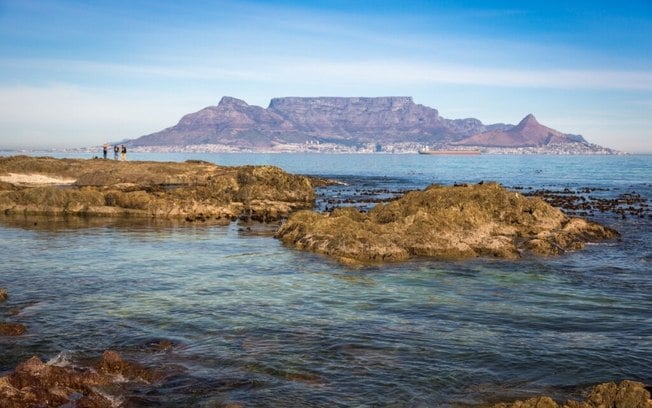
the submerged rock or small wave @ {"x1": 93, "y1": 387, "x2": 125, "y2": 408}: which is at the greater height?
the submerged rock

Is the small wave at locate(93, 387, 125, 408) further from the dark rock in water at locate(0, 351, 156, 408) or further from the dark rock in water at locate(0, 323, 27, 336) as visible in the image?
the dark rock in water at locate(0, 323, 27, 336)

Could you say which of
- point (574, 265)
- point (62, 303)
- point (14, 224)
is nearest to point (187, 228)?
point (14, 224)

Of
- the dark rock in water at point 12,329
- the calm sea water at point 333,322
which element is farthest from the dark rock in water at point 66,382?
the dark rock in water at point 12,329

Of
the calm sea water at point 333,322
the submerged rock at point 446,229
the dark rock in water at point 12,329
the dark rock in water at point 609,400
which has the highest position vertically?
the submerged rock at point 446,229

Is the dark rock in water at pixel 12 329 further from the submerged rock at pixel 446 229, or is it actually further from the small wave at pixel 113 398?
the submerged rock at pixel 446 229

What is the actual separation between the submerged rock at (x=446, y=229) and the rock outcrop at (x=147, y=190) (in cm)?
1351

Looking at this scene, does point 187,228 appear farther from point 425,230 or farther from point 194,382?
point 194,382

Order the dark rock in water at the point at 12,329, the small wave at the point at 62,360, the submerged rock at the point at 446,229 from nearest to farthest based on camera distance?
1. the small wave at the point at 62,360
2. the dark rock in water at the point at 12,329
3. the submerged rock at the point at 446,229

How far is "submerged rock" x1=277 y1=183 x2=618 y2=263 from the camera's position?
3028 cm

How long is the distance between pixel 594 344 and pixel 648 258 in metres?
16.8

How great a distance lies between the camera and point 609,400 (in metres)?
11.7

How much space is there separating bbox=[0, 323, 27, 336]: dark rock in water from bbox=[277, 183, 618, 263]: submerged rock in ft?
48.6

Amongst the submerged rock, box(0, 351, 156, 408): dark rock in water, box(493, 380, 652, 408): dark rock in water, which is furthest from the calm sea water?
the submerged rock

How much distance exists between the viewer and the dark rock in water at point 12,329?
658 inches
